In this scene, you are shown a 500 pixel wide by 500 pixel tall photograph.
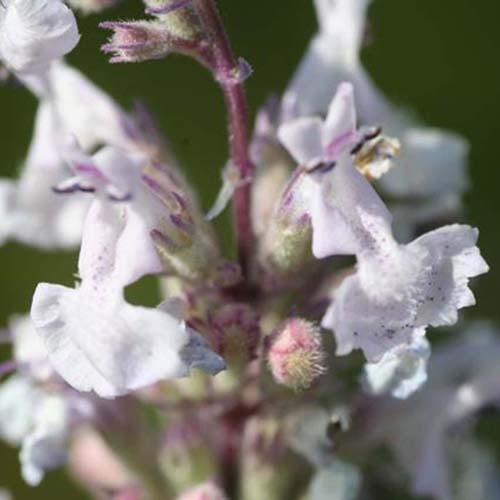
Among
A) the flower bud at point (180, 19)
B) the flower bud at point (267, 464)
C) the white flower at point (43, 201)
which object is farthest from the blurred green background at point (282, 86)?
the flower bud at point (180, 19)

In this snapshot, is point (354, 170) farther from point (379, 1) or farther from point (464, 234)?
point (379, 1)

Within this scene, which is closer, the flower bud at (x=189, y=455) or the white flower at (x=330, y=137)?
the white flower at (x=330, y=137)

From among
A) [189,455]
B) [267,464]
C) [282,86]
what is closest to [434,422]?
[267,464]

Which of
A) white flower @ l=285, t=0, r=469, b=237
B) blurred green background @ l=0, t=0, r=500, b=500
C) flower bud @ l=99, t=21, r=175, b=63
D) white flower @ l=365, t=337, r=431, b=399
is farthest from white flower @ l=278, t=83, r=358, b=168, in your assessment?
blurred green background @ l=0, t=0, r=500, b=500

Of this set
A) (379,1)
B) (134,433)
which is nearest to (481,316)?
(379,1)

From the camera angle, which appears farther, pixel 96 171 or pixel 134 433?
pixel 134 433

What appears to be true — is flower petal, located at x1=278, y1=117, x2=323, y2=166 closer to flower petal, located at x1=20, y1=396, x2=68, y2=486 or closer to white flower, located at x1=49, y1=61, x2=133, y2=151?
white flower, located at x1=49, y1=61, x2=133, y2=151

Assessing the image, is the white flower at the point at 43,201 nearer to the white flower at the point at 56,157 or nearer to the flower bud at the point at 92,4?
the white flower at the point at 56,157

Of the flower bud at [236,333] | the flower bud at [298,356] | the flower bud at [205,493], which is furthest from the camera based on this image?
the flower bud at [205,493]
